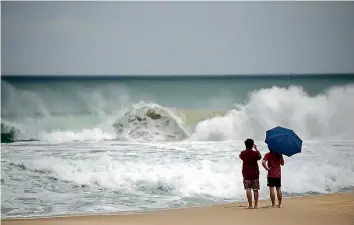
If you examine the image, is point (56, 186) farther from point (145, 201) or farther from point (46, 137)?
point (46, 137)

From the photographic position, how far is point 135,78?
368 inches

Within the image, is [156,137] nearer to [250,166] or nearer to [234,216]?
[250,166]

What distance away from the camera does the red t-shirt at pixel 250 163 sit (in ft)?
17.2

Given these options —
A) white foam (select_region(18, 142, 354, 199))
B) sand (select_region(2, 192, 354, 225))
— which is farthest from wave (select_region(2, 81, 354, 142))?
sand (select_region(2, 192, 354, 225))

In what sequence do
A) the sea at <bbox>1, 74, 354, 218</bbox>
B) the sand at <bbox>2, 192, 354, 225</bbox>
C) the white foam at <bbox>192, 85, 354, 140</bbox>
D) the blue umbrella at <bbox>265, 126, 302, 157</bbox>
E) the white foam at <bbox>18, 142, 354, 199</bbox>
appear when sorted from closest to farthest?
the sand at <bbox>2, 192, 354, 225</bbox>
the blue umbrella at <bbox>265, 126, 302, 157</bbox>
the sea at <bbox>1, 74, 354, 218</bbox>
the white foam at <bbox>18, 142, 354, 199</bbox>
the white foam at <bbox>192, 85, 354, 140</bbox>

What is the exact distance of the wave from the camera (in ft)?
27.7

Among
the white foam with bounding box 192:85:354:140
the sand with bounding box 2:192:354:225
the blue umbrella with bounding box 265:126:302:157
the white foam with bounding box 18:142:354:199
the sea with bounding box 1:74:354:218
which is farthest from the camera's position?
the white foam with bounding box 192:85:354:140

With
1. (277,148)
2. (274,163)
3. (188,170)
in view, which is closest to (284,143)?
(277,148)

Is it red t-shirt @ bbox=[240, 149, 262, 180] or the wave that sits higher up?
the wave

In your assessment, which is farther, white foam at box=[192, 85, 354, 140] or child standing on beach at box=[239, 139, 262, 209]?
white foam at box=[192, 85, 354, 140]

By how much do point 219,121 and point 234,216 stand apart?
12.6ft

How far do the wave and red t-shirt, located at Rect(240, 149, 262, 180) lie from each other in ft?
9.89

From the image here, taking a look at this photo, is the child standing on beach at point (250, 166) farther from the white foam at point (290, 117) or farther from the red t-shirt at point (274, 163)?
the white foam at point (290, 117)

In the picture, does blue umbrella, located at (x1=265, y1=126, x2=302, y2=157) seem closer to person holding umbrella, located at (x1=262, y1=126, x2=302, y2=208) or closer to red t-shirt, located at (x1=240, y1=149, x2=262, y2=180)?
person holding umbrella, located at (x1=262, y1=126, x2=302, y2=208)
